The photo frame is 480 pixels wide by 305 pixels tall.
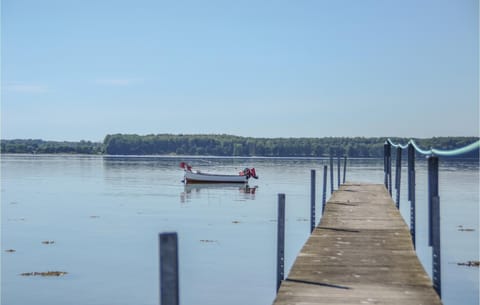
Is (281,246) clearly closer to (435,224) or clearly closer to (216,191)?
(435,224)

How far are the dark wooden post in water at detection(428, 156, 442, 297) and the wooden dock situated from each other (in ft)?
0.70

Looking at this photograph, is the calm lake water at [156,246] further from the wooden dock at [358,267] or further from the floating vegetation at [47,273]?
the wooden dock at [358,267]

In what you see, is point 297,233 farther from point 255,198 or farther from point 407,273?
point 255,198

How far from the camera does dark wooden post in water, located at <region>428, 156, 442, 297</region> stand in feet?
35.3

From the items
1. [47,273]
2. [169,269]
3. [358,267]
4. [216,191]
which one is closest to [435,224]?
[358,267]

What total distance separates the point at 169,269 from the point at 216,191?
149ft

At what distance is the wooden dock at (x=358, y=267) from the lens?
10250 millimetres

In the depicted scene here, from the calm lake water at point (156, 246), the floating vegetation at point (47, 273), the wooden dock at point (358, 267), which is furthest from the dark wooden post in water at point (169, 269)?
the floating vegetation at point (47, 273)

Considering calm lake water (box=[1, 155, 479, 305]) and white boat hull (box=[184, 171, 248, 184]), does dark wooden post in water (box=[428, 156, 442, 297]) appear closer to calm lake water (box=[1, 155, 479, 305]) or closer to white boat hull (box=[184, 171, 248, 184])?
calm lake water (box=[1, 155, 479, 305])

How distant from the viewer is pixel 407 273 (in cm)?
1181

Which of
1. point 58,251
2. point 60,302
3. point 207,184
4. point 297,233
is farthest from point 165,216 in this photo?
point 207,184

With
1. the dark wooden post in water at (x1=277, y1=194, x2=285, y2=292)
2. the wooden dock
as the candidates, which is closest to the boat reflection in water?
the wooden dock

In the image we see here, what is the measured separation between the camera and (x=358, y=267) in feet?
40.5

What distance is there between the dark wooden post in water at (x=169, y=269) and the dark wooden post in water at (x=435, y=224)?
247 inches
